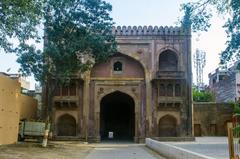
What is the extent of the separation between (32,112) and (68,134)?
3181mm

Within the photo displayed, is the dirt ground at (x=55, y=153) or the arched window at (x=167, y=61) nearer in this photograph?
the dirt ground at (x=55, y=153)

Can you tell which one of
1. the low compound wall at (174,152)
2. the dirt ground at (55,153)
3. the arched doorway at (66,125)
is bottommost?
the dirt ground at (55,153)

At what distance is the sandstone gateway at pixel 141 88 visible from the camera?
1188 inches

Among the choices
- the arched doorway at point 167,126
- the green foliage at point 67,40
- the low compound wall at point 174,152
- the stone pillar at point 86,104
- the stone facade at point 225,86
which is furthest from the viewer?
the stone facade at point 225,86

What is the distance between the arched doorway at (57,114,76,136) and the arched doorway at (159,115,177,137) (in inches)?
260

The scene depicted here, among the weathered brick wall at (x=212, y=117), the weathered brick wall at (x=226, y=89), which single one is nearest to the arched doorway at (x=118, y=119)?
the weathered brick wall at (x=212, y=117)

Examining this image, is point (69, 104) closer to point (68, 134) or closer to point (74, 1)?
point (68, 134)

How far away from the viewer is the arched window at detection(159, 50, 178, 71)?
3156 cm

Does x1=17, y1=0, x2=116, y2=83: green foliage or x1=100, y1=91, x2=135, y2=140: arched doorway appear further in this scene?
x1=100, y1=91, x2=135, y2=140: arched doorway

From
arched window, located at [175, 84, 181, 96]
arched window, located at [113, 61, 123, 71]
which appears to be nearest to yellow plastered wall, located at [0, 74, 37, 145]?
arched window, located at [113, 61, 123, 71]

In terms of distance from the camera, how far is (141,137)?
98.3ft

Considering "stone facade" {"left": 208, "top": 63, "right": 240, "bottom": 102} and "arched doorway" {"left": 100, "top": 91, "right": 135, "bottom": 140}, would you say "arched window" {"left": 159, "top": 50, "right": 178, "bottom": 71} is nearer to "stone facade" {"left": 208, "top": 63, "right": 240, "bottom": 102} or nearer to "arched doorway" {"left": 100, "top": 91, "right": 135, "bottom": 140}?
"arched doorway" {"left": 100, "top": 91, "right": 135, "bottom": 140}

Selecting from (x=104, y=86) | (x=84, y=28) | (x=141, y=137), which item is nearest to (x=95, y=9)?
(x=84, y=28)

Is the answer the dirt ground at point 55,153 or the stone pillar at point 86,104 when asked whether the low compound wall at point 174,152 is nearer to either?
the dirt ground at point 55,153
